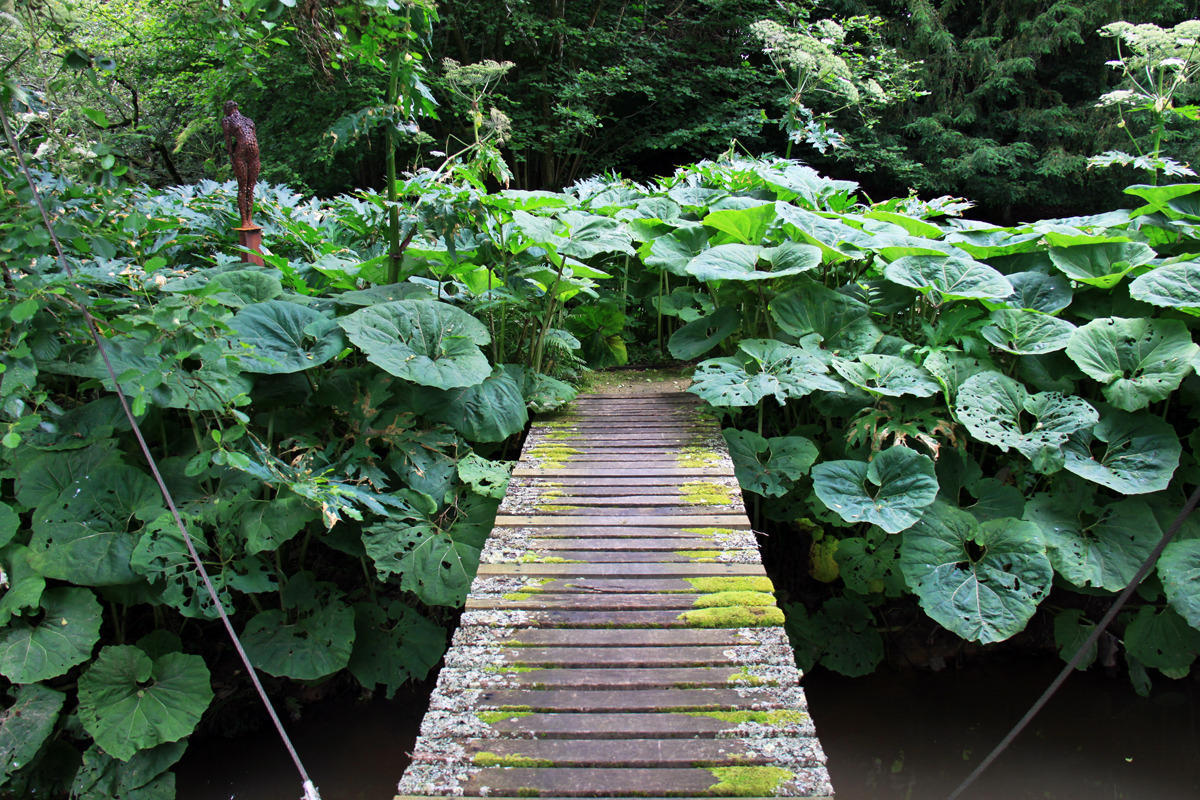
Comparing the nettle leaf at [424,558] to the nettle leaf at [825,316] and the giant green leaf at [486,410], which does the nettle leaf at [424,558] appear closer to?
the giant green leaf at [486,410]

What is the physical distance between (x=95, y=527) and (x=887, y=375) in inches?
103

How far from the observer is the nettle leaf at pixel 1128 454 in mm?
2178

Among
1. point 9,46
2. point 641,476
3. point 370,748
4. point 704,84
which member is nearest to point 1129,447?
point 641,476

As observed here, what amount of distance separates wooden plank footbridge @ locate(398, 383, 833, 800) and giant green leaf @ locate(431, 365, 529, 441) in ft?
0.73

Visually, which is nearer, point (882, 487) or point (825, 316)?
point (882, 487)

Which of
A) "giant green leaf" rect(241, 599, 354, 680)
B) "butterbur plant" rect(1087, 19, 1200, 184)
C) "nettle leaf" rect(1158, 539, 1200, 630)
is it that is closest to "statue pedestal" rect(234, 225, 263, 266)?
"giant green leaf" rect(241, 599, 354, 680)

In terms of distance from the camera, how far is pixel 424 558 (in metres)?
2.14

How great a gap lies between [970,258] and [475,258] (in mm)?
1915

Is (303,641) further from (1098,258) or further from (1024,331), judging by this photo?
(1098,258)

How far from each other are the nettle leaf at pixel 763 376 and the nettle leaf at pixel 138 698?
185cm

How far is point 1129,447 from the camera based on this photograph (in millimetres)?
2318

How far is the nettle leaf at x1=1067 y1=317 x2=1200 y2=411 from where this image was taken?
2256mm

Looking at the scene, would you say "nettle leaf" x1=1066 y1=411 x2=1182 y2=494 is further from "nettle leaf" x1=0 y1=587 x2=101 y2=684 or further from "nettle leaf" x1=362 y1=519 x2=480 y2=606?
"nettle leaf" x1=0 y1=587 x2=101 y2=684

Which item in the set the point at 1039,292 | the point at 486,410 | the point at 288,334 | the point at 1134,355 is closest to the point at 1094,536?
the point at 1134,355
